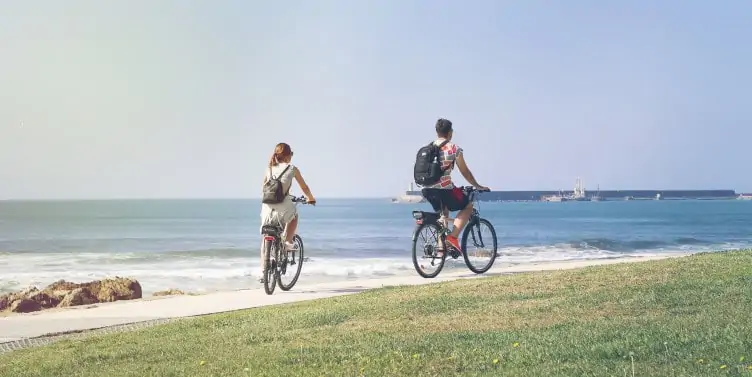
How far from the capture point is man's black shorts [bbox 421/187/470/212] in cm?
1154

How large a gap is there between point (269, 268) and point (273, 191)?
109 centimetres

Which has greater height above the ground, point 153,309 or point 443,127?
point 443,127

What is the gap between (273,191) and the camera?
36.7 ft

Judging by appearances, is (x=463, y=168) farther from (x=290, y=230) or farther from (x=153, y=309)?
(x=153, y=309)

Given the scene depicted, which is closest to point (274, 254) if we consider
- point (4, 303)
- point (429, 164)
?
point (429, 164)

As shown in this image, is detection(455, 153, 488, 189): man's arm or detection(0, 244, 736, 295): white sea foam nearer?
detection(455, 153, 488, 189): man's arm

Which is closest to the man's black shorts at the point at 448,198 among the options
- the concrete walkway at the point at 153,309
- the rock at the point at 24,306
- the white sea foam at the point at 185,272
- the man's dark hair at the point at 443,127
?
the man's dark hair at the point at 443,127

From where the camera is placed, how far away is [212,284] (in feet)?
65.5

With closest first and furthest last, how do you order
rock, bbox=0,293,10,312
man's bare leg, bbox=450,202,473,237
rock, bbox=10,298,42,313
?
man's bare leg, bbox=450,202,473,237
rock, bbox=10,298,42,313
rock, bbox=0,293,10,312

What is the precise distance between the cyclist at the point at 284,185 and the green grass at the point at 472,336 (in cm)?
196

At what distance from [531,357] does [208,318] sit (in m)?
4.30

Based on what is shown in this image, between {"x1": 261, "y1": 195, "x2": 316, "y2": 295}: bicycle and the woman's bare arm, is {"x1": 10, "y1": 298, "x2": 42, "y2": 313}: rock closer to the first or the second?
{"x1": 261, "y1": 195, "x2": 316, "y2": 295}: bicycle

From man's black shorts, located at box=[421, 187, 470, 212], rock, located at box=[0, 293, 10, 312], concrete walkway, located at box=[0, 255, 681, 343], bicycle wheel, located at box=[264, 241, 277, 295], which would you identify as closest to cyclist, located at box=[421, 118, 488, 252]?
man's black shorts, located at box=[421, 187, 470, 212]

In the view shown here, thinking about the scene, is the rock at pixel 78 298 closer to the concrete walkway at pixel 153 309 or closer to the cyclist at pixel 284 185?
the concrete walkway at pixel 153 309
